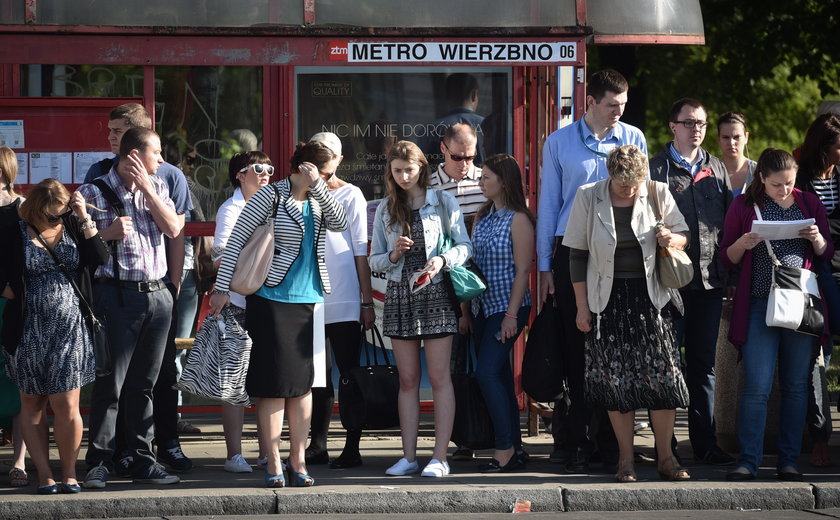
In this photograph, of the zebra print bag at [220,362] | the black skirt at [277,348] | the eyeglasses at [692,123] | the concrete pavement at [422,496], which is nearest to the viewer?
the concrete pavement at [422,496]

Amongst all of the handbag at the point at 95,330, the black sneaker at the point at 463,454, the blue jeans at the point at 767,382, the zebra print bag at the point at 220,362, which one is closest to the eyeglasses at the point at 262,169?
the zebra print bag at the point at 220,362

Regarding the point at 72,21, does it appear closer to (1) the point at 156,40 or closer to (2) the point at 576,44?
(1) the point at 156,40

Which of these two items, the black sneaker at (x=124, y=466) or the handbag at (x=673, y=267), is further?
the black sneaker at (x=124, y=466)

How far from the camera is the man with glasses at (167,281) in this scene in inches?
291

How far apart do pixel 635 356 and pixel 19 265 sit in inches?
134

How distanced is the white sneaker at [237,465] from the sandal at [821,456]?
11.1ft

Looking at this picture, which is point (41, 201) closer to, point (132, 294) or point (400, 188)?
point (132, 294)

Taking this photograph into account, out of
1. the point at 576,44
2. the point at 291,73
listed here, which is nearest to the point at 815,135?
the point at 576,44

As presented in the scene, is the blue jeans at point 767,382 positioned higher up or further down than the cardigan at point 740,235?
further down

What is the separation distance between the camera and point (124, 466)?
23.8ft

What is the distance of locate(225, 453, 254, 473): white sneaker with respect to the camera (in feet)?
24.4

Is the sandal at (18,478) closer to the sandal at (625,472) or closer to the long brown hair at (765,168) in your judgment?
the sandal at (625,472)

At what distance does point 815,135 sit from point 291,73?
3601mm

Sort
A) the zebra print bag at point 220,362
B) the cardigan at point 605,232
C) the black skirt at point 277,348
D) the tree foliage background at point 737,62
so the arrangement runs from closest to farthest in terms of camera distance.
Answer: the black skirt at point 277,348, the cardigan at point 605,232, the zebra print bag at point 220,362, the tree foliage background at point 737,62
